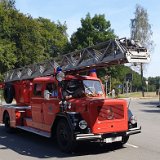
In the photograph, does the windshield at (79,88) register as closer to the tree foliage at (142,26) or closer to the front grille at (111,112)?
the front grille at (111,112)

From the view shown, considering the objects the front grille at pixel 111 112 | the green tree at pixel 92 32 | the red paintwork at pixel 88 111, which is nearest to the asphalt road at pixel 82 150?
the red paintwork at pixel 88 111

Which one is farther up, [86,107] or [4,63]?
[4,63]

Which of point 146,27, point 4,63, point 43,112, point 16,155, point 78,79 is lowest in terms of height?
point 16,155

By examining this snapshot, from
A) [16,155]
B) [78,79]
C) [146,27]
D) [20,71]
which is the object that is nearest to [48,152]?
[16,155]

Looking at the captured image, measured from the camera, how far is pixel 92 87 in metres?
12.6

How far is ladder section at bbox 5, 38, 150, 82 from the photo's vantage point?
1037cm

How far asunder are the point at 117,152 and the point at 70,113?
1.72 m

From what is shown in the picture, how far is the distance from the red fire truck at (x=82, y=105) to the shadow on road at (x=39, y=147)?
1.26 ft

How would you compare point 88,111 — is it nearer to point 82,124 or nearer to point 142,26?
point 82,124

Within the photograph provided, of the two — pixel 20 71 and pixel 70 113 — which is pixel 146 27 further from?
pixel 70 113

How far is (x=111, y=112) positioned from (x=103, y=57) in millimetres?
1620

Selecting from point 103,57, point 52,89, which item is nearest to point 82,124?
point 103,57

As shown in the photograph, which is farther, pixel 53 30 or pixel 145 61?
pixel 53 30

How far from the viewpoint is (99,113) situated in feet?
36.0
